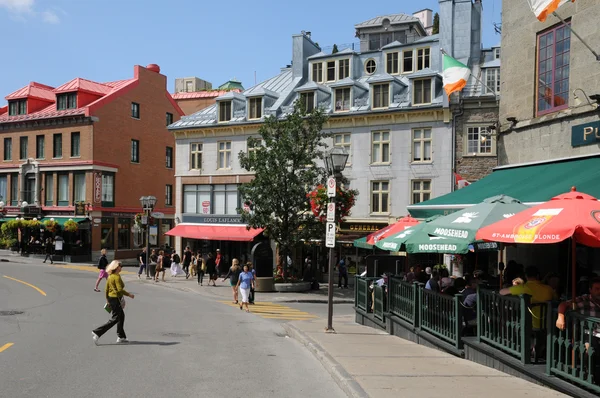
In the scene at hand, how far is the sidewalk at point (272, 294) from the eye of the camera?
24.8 metres

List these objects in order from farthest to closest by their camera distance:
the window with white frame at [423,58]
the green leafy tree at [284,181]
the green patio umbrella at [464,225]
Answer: the window with white frame at [423,58], the green leafy tree at [284,181], the green patio umbrella at [464,225]

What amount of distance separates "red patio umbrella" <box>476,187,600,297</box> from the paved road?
11.0 ft

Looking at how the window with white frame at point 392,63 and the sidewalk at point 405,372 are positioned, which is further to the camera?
the window with white frame at point 392,63

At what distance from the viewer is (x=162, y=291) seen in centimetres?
2544

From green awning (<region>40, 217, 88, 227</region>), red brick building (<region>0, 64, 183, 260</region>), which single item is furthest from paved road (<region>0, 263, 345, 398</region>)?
red brick building (<region>0, 64, 183, 260</region>)

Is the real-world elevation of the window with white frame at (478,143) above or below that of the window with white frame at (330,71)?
below

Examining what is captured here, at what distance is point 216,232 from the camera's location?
36625mm

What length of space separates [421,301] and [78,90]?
39984mm

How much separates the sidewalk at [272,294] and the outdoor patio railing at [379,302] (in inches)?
371

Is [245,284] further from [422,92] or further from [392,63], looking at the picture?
[392,63]

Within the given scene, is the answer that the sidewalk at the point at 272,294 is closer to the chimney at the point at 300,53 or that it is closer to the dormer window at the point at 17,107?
the chimney at the point at 300,53

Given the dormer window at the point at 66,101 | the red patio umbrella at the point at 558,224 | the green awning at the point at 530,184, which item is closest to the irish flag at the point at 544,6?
the green awning at the point at 530,184

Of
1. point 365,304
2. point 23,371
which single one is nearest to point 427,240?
point 365,304

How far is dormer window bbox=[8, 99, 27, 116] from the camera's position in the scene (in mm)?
48531
